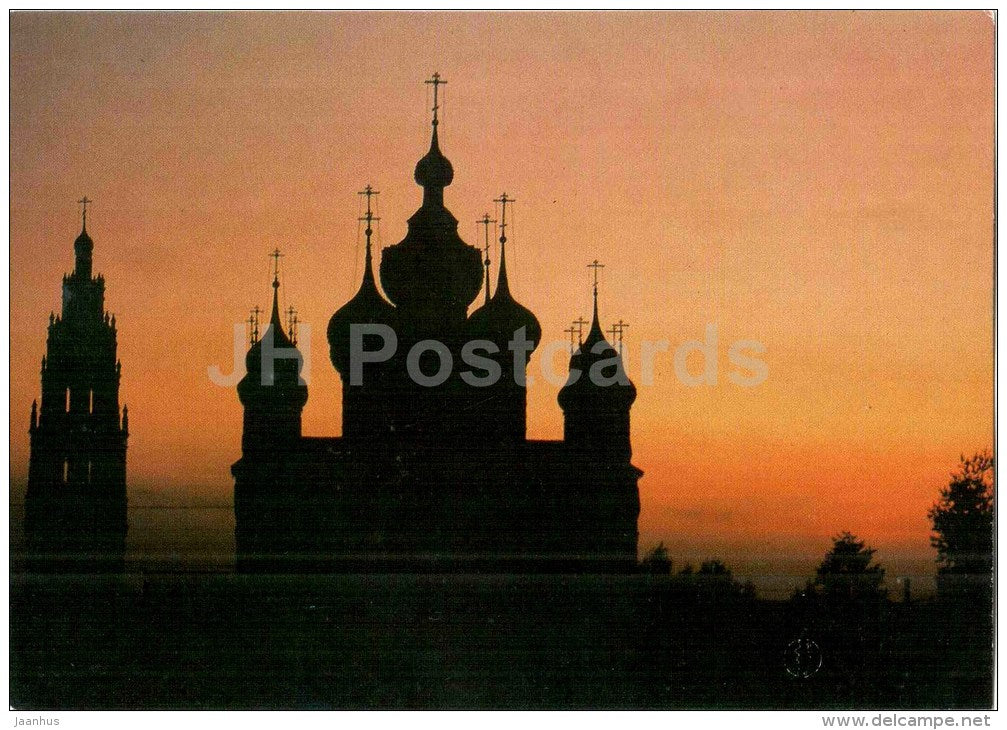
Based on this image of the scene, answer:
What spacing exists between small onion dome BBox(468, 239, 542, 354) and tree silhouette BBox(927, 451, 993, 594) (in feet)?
12.0

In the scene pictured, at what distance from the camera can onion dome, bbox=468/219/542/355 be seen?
13.0m

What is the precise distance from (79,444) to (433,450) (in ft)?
12.5

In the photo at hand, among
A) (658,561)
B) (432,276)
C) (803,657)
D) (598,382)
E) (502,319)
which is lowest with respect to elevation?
(803,657)

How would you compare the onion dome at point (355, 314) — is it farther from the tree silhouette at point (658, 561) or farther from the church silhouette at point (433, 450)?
the tree silhouette at point (658, 561)

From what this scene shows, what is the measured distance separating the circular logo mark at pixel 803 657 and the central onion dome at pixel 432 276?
5121 mm

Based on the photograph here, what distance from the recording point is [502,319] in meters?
13.7

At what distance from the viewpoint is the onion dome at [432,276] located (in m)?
14.5

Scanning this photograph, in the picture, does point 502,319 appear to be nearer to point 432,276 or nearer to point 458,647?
point 432,276

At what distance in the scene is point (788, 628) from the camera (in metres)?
11.7

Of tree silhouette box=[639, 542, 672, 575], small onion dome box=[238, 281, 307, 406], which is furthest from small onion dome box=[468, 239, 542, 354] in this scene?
tree silhouette box=[639, 542, 672, 575]

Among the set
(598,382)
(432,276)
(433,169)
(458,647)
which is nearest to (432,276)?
(432,276)

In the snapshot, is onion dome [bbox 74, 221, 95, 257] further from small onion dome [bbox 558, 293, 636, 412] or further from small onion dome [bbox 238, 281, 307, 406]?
small onion dome [bbox 558, 293, 636, 412]

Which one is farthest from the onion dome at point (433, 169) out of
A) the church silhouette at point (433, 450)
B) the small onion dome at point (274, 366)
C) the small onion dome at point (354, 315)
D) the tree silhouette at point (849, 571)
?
the tree silhouette at point (849, 571)

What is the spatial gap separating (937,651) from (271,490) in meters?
7.67
